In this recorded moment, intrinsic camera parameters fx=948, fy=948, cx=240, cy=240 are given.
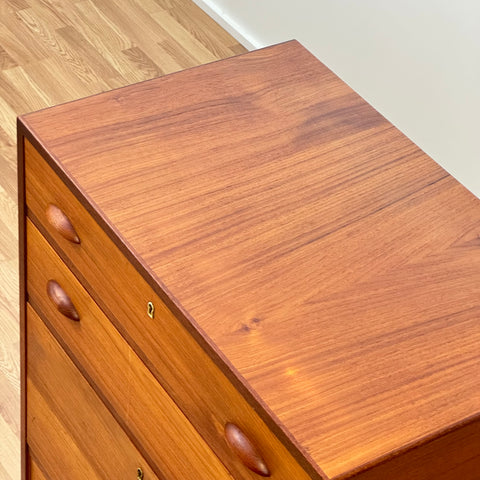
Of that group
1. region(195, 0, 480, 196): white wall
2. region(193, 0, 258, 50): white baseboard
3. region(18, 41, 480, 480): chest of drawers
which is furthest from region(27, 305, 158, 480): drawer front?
region(193, 0, 258, 50): white baseboard

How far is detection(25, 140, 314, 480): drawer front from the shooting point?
0.91 meters

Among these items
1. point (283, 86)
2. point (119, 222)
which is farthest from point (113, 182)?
point (283, 86)

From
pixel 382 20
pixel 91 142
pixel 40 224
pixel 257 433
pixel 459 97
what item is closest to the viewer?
pixel 257 433

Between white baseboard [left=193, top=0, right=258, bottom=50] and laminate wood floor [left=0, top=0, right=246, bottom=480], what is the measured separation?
2 cm

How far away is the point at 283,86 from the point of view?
125cm

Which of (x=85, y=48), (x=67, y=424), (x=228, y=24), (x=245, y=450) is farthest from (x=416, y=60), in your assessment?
(x=245, y=450)

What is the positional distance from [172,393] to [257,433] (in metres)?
0.17

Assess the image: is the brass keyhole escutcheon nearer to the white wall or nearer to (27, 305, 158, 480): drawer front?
(27, 305, 158, 480): drawer front

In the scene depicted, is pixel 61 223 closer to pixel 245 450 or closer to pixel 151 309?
pixel 151 309

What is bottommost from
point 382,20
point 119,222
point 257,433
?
point 257,433

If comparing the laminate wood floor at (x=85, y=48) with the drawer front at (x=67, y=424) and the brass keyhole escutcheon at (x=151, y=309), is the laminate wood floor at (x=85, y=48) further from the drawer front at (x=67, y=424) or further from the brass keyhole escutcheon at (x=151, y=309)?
the brass keyhole escutcheon at (x=151, y=309)

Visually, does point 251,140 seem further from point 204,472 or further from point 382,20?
point 382,20

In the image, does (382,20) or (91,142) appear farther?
(382,20)

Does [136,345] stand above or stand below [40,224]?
below
